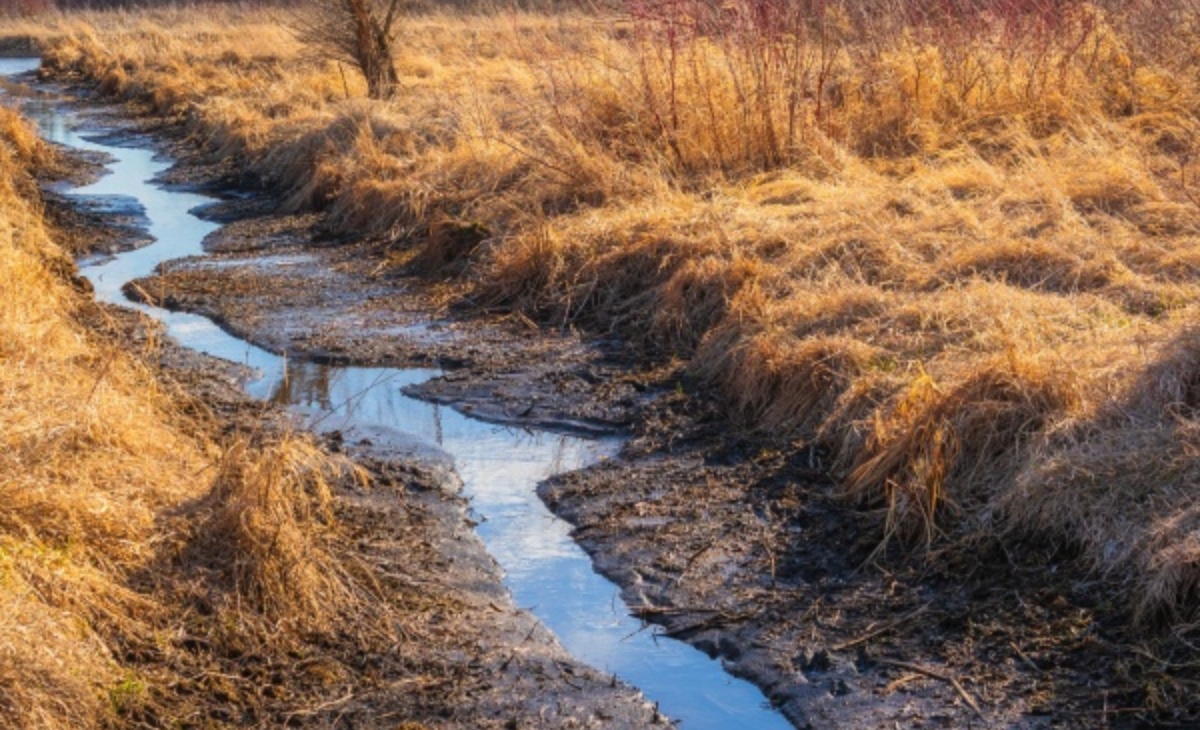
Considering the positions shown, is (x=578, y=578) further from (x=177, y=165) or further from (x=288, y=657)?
(x=177, y=165)

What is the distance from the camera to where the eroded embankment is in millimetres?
4441

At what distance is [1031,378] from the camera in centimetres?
616

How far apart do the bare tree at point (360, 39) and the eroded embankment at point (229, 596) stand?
39.2 ft

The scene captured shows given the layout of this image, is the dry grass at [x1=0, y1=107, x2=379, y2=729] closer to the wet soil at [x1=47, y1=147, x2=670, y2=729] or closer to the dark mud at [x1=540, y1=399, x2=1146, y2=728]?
the wet soil at [x1=47, y1=147, x2=670, y2=729]

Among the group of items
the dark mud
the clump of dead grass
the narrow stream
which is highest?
the clump of dead grass

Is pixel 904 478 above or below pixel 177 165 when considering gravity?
above

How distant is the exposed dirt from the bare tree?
10.0 m

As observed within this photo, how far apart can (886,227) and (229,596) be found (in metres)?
5.02

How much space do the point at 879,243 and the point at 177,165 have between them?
11669 mm

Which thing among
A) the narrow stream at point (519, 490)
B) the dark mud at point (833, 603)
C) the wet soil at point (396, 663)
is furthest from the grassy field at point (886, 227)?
the wet soil at point (396, 663)

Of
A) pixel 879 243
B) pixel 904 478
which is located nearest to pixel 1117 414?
pixel 904 478

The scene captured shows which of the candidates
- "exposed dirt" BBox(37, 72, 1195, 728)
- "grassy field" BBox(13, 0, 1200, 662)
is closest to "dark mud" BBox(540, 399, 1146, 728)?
"exposed dirt" BBox(37, 72, 1195, 728)

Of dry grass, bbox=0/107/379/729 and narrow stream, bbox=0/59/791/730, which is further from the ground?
dry grass, bbox=0/107/379/729

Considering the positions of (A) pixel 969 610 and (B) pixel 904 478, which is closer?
(A) pixel 969 610
